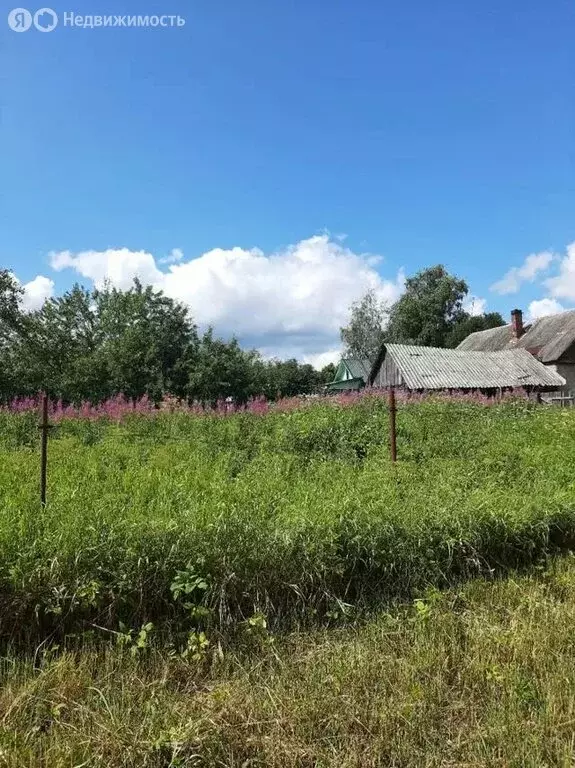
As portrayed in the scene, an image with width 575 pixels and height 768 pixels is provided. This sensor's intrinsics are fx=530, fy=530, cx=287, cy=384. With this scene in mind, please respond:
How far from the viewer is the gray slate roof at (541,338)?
32.7 m

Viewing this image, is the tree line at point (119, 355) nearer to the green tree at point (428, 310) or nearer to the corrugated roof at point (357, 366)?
the corrugated roof at point (357, 366)

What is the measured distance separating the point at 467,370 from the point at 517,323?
47.5 ft

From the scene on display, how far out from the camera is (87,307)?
37125 mm

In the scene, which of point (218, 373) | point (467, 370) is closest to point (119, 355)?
point (218, 373)

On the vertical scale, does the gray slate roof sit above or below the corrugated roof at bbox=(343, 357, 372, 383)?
above

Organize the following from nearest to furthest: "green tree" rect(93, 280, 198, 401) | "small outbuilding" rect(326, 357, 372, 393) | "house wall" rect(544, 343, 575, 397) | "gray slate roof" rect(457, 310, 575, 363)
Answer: "green tree" rect(93, 280, 198, 401) → "house wall" rect(544, 343, 575, 397) → "gray slate roof" rect(457, 310, 575, 363) → "small outbuilding" rect(326, 357, 372, 393)

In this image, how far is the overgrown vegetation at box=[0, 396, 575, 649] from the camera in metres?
3.37

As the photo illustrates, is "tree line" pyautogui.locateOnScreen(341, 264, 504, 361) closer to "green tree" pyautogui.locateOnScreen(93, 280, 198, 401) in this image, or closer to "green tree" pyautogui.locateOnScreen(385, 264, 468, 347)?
"green tree" pyautogui.locateOnScreen(385, 264, 468, 347)

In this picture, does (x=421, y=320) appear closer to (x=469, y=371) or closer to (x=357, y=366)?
(x=357, y=366)

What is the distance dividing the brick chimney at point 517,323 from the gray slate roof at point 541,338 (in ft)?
1.05

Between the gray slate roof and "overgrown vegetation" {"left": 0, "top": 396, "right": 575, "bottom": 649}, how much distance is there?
91.8 ft

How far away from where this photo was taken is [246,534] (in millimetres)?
3910

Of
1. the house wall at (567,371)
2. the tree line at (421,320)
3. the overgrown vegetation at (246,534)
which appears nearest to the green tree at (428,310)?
the tree line at (421,320)

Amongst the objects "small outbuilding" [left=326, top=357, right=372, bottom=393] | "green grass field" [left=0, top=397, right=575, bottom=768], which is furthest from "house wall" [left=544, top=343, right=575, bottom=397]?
"green grass field" [left=0, top=397, right=575, bottom=768]
